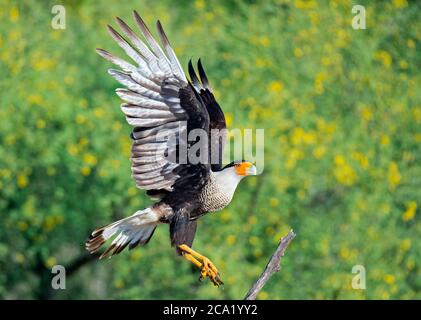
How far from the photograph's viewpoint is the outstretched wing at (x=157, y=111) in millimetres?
9812

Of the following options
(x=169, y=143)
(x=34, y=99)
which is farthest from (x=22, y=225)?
(x=169, y=143)

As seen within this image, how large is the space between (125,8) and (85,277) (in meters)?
3.85

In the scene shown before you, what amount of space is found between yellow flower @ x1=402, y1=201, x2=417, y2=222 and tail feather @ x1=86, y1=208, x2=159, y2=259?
21.2 ft

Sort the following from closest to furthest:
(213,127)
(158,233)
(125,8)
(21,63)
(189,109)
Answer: (189,109) → (213,127) → (158,233) → (21,63) → (125,8)

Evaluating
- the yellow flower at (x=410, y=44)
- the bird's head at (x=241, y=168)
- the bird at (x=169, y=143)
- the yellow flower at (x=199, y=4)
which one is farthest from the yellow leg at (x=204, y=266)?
the yellow flower at (x=199, y=4)

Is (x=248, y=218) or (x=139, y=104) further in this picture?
(x=248, y=218)

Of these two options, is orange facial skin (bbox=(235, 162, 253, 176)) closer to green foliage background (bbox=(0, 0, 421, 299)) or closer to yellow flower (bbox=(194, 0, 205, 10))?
green foliage background (bbox=(0, 0, 421, 299))

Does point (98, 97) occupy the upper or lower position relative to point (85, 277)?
upper

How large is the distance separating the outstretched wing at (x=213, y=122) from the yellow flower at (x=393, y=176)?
610cm

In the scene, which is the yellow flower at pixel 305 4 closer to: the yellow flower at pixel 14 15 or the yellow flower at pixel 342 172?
the yellow flower at pixel 342 172

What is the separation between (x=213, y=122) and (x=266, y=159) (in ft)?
16.7

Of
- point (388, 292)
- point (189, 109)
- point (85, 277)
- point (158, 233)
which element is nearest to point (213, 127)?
point (189, 109)

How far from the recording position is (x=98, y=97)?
1658cm

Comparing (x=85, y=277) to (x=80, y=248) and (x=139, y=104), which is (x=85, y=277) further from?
(x=139, y=104)
